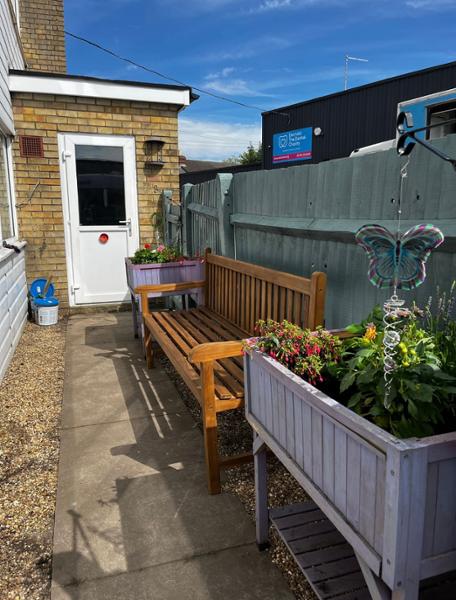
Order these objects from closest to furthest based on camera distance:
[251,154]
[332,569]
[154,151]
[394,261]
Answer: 1. [394,261]
2. [332,569]
3. [154,151]
4. [251,154]

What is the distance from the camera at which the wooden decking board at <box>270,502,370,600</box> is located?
1710 millimetres

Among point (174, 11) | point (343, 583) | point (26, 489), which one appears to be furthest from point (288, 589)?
point (174, 11)

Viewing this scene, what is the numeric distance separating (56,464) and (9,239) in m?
3.71

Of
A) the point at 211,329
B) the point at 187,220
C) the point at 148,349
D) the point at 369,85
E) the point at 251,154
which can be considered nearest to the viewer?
the point at 211,329

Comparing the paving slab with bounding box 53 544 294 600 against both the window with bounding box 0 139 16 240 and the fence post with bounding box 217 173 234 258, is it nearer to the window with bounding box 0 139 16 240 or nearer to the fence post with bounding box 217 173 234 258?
the fence post with bounding box 217 173 234 258

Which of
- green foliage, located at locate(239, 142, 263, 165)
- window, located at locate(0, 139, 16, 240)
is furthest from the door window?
green foliage, located at locate(239, 142, 263, 165)

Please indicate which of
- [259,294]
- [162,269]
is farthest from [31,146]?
[259,294]

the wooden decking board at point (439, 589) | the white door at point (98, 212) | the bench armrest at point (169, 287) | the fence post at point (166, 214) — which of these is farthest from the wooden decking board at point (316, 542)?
the white door at point (98, 212)

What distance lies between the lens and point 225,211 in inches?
171

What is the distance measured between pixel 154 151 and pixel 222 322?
4.08 meters

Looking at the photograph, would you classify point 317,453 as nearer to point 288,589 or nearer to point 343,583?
point 343,583

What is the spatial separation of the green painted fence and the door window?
3.07m

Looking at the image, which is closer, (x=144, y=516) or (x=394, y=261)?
(x=394, y=261)

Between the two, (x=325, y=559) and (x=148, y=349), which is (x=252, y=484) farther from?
(x=148, y=349)
